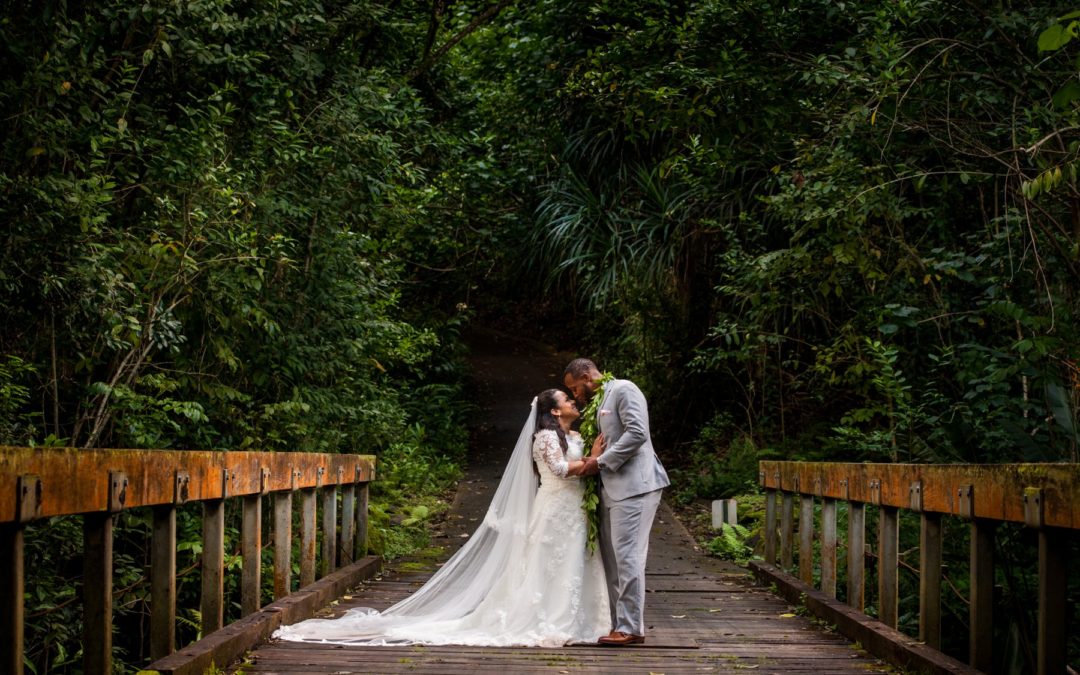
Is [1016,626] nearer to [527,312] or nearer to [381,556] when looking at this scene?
[381,556]

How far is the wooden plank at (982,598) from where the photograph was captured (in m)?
4.52

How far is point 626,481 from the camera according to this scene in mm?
6836

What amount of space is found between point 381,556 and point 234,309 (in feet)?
9.47

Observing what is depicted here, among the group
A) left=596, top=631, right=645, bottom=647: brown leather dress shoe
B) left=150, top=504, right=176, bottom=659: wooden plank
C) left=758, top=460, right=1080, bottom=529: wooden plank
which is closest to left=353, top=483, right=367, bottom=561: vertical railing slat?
left=596, top=631, right=645, bottom=647: brown leather dress shoe

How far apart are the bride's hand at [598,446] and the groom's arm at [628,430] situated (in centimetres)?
22

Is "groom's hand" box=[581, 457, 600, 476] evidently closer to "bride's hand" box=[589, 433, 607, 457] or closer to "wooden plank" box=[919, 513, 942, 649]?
"bride's hand" box=[589, 433, 607, 457]

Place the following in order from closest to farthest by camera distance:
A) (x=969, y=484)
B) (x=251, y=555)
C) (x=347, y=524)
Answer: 1. (x=969, y=484)
2. (x=251, y=555)
3. (x=347, y=524)

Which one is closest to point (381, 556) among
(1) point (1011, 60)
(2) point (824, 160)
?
(2) point (824, 160)

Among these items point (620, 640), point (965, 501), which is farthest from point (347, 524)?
point (965, 501)

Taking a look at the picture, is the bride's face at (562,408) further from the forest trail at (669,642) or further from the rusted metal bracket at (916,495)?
the rusted metal bracket at (916,495)

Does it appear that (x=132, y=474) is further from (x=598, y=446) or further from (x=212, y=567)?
(x=598, y=446)

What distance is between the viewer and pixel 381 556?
973cm

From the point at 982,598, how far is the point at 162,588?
3.44 meters

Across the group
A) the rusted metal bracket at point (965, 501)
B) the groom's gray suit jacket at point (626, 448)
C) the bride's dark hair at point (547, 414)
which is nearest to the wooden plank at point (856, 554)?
the groom's gray suit jacket at point (626, 448)
